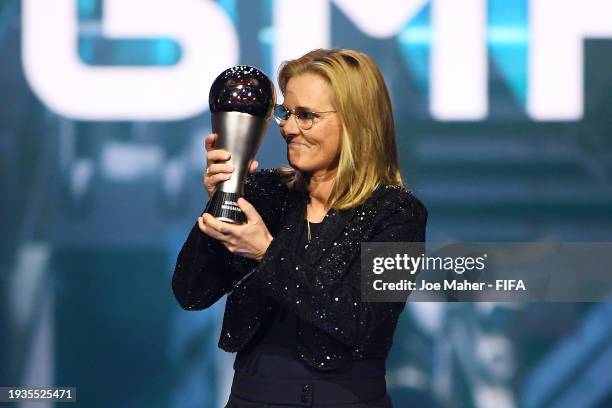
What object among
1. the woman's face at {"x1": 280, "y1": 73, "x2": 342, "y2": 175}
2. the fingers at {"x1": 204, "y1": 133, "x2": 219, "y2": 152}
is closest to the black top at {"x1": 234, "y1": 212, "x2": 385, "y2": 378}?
the woman's face at {"x1": 280, "y1": 73, "x2": 342, "y2": 175}

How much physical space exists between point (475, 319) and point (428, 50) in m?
0.85

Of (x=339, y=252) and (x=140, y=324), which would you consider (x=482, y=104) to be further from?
(x=339, y=252)

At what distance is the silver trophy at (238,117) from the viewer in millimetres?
1583

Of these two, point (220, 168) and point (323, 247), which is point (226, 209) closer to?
point (220, 168)

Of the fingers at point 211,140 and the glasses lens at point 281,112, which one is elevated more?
the glasses lens at point 281,112

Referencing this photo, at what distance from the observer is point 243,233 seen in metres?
1.52

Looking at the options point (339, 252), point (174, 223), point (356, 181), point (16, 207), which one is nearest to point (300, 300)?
point (339, 252)

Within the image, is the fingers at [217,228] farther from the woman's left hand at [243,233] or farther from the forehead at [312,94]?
the forehead at [312,94]

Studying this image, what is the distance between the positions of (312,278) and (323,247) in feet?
0.40

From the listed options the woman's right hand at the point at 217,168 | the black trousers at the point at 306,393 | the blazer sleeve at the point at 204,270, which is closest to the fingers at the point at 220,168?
the woman's right hand at the point at 217,168

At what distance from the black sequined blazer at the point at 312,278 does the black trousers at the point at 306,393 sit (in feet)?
0.13

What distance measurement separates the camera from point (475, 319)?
3.04 metres

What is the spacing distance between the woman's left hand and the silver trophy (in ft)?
0.12

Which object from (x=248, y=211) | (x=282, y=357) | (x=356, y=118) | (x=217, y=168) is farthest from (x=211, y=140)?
(x=282, y=357)
